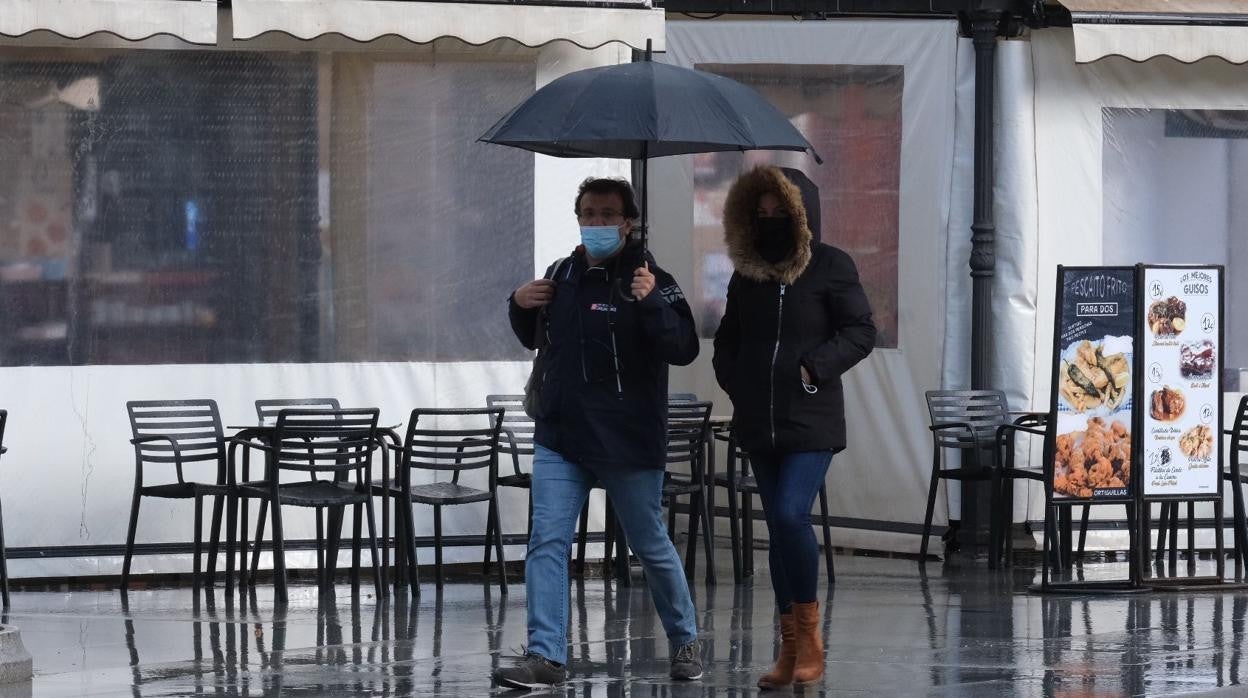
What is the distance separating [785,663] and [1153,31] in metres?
6.09

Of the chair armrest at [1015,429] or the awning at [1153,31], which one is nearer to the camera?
the chair armrest at [1015,429]

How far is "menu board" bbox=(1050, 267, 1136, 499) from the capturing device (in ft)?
33.9

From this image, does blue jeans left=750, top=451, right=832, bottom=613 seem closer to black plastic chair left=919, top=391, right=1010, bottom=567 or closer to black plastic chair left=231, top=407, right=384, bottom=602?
black plastic chair left=231, top=407, right=384, bottom=602

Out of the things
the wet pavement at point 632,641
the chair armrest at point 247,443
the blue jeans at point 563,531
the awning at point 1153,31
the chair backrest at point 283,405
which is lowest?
the wet pavement at point 632,641

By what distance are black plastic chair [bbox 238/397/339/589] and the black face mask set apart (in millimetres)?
3673

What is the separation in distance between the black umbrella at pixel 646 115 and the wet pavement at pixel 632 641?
1969 mm

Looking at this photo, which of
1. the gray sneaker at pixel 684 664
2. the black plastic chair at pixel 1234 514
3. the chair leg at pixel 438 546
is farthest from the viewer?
the black plastic chair at pixel 1234 514

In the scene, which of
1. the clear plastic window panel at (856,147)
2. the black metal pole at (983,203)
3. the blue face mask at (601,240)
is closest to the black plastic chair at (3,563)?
the blue face mask at (601,240)

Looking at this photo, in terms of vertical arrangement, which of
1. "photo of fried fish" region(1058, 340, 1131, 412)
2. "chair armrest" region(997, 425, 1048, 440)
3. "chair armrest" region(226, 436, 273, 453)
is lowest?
"chair armrest" region(226, 436, 273, 453)

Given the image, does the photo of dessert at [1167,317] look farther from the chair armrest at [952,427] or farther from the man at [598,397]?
the man at [598,397]

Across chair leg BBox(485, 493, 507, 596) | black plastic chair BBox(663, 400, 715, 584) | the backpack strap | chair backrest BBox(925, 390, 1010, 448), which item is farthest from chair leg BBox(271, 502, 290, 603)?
chair backrest BBox(925, 390, 1010, 448)

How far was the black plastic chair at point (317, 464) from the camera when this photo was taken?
10.0 metres

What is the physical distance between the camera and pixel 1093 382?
10.4 m

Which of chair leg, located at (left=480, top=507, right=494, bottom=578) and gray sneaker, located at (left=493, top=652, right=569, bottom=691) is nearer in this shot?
gray sneaker, located at (left=493, top=652, right=569, bottom=691)
